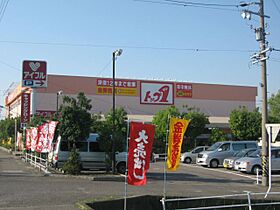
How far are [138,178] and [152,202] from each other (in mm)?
2300

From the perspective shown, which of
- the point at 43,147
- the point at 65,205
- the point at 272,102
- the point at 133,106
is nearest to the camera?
the point at 65,205

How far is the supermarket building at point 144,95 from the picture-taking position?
55250mm

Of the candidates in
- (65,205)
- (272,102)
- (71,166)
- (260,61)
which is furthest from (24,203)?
(272,102)

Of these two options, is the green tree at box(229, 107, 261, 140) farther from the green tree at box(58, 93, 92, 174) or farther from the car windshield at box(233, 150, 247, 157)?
the green tree at box(58, 93, 92, 174)

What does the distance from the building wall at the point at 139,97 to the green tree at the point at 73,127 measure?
33376 millimetres

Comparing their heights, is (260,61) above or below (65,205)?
above

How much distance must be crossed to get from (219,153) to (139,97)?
29.6 metres

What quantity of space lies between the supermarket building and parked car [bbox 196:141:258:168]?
73.2ft

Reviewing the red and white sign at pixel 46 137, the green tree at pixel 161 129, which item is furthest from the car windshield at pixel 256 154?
the green tree at pixel 161 129

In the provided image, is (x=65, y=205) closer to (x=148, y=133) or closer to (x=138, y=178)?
(x=138, y=178)

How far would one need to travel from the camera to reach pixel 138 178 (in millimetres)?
10219

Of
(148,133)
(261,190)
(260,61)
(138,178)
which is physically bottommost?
(261,190)

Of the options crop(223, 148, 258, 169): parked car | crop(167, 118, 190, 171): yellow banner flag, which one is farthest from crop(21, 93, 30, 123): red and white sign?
crop(167, 118, 190, 171): yellow banner flag

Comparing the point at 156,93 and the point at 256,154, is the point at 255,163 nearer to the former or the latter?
the point at 256,154
